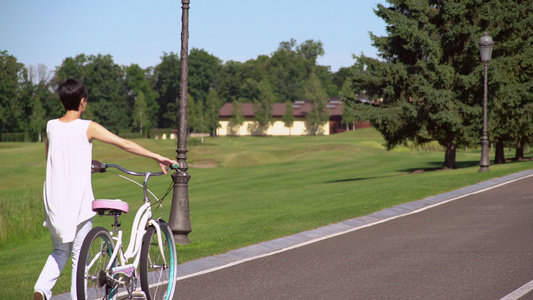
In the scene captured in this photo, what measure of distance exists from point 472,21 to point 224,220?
2177cm

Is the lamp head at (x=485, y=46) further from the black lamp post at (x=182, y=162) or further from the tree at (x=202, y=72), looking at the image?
the tree at (x=202, y=72)

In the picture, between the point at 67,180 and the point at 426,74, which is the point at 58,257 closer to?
the point at 67,180

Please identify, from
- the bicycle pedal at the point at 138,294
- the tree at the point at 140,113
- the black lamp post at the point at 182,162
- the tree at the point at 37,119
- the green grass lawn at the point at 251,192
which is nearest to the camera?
the bicycle pedal at the point at 138,294

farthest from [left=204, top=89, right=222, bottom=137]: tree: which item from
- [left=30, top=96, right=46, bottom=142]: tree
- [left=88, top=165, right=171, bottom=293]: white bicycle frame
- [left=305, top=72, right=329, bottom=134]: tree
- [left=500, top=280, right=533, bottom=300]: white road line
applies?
[left=88, top=165, right=171, bottom=293]: white bicycle frame

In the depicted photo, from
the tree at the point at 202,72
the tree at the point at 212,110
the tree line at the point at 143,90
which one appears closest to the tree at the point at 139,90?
the tree line at the point at 143,90

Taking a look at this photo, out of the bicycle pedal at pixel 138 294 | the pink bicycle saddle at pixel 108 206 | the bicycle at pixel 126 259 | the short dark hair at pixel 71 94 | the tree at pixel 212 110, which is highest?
the tree at pixel 212 110

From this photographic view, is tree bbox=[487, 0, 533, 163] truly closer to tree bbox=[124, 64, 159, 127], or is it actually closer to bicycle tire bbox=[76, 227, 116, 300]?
bicycle tire bbox=[76, 227, 116, 300]

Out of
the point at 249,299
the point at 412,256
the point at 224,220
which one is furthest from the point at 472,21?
the point at 249,299

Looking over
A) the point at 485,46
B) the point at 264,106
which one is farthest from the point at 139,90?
the point at 485,46

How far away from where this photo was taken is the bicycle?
5312 mm

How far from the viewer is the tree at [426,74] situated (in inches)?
1275

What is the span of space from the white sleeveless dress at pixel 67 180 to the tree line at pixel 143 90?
9337 cm

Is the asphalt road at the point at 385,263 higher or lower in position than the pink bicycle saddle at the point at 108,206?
lower

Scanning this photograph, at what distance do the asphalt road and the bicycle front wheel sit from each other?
814 mm
